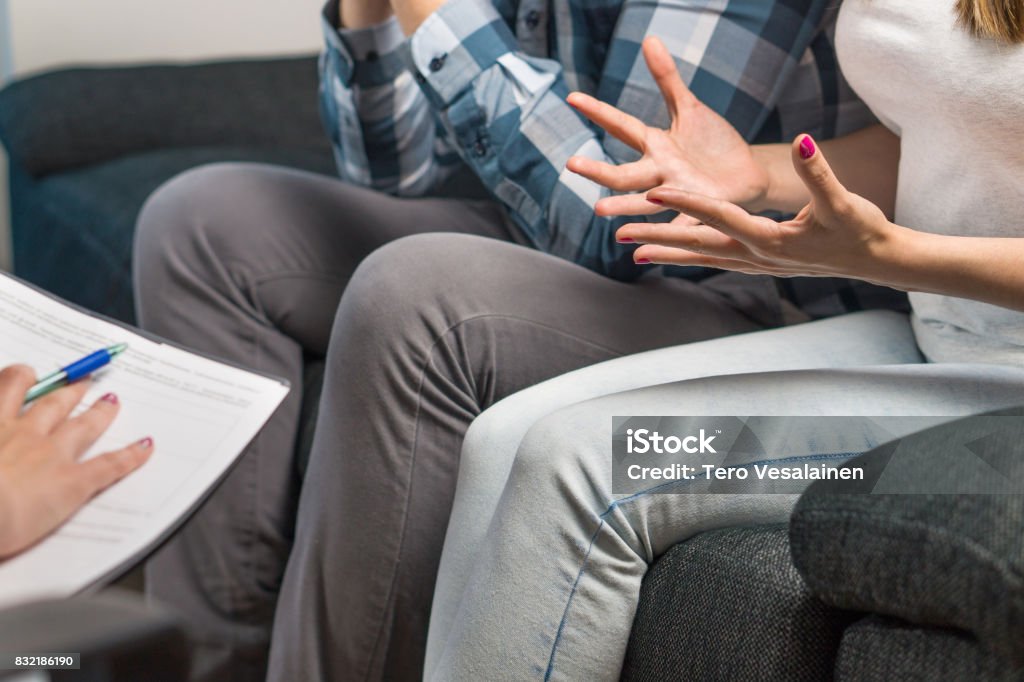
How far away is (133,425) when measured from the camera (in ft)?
1.72

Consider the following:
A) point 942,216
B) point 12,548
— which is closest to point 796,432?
point 942,216

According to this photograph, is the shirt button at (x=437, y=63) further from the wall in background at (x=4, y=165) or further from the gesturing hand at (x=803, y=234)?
the wall in background at (x=4, y=165)

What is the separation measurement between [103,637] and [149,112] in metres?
1.45

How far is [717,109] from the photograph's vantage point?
34.1 inches

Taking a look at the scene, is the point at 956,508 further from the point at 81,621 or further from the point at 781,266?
the point at 81,621

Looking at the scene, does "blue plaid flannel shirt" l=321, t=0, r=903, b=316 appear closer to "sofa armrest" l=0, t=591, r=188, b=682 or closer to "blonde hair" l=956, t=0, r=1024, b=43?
"blonde hair" l=956, t=0, r=1024, b=43

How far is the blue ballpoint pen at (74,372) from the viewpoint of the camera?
53cm

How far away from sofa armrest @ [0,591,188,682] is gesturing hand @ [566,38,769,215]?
437 millimetres

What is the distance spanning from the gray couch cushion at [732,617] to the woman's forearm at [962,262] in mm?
191

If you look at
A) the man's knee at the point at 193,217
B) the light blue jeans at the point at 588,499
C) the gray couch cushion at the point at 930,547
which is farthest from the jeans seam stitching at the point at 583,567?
the man's knee at the point at 193,217

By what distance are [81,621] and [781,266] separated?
1.64ft

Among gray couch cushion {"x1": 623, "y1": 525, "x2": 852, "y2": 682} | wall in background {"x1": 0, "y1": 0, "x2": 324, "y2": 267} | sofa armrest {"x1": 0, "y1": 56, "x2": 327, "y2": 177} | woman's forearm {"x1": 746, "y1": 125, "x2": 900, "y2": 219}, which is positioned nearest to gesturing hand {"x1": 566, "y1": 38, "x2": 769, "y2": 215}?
woman's forearm {"x1": 746, "y1": 125, "x2": 900, "y2": 219}

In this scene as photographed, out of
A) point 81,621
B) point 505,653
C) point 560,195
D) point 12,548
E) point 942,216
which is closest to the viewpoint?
point 81,621

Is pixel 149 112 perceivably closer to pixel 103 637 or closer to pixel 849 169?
pixel 849 169
